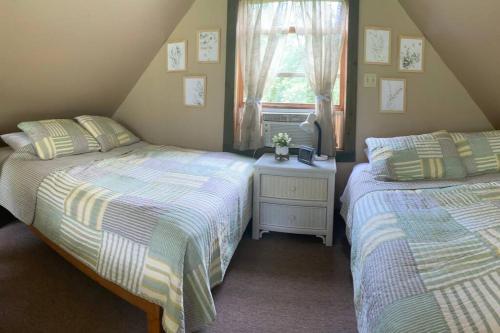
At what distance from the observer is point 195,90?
3.16 meters

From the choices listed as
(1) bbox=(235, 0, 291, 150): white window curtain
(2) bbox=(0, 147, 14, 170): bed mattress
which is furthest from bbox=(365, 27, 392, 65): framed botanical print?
(2) bbox=(0, 147, 14, 170): bed mattress

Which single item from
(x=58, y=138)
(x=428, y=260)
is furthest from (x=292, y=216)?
(x=58, y=138)

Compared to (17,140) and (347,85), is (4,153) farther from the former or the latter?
(347,85)

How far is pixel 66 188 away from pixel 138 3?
148 centimetres

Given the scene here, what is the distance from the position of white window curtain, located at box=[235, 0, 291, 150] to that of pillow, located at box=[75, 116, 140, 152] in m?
1.11

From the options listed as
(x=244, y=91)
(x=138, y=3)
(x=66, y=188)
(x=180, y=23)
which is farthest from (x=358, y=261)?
(x=180, y=23)

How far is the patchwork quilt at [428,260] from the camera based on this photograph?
0.98 metres

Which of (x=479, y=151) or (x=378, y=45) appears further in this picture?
(x=378, y=45)

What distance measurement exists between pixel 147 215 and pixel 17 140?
1719 mm

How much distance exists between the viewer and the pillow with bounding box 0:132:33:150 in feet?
8.58

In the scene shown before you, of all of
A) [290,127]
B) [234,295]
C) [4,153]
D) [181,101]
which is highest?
[181,101]

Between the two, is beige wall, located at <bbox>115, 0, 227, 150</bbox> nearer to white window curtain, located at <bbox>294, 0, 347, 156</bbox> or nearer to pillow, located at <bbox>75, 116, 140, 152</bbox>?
pillow, located at <bbox>75, 116, 140, 152</bbox>

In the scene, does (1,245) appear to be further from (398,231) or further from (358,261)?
(398,231)

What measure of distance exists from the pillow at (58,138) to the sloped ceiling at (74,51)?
234 mm
